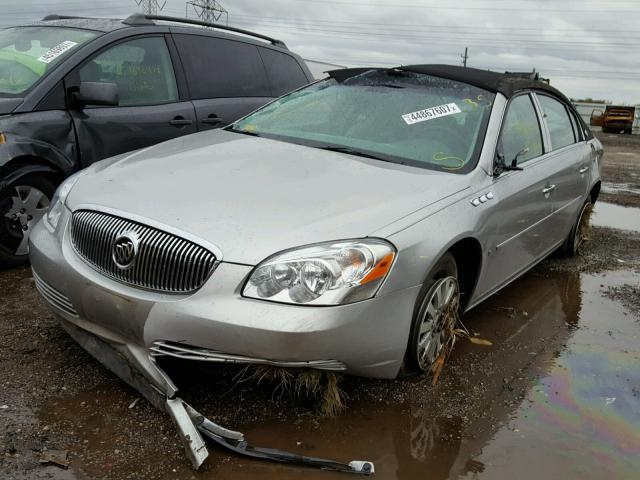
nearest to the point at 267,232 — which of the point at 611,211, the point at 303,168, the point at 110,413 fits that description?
the point at 303,168

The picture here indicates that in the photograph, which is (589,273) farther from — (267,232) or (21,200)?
(21,200)

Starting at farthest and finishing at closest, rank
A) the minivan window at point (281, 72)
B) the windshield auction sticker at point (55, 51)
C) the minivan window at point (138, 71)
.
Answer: the minivan window at point (281, 72) → the minivan window at point (138, 71) → the windshield auction sticker at point (55, 51)

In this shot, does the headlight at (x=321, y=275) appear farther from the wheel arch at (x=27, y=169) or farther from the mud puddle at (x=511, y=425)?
the wheel arch at (x=27, y=169)

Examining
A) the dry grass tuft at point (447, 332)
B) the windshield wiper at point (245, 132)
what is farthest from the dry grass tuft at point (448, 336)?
the windshield wiper at point (245, 132)

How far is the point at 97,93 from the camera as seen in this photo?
4379 mm

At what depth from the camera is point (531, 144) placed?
4.27 m

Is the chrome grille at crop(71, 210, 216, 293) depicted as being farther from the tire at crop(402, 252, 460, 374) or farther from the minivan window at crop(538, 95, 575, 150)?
the minivan window at crop(538, 95, 575, 150)

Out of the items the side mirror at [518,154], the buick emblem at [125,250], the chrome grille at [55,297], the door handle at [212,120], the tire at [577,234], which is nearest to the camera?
the buick emblem at [125,250]

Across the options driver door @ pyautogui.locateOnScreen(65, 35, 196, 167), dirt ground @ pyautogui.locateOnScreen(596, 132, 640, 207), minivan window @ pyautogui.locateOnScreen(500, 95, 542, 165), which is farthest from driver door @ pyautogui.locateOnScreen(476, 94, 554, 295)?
dirt ground @ pyautogui.locateOnScreen(596, 132, 640, 207)

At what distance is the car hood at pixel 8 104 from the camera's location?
4262 mm

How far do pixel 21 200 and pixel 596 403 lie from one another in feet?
12.8

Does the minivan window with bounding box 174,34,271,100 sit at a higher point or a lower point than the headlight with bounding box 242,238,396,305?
higher

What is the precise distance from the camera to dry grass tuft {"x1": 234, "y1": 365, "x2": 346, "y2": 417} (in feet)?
8.50

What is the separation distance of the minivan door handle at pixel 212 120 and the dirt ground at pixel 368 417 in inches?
87.1
